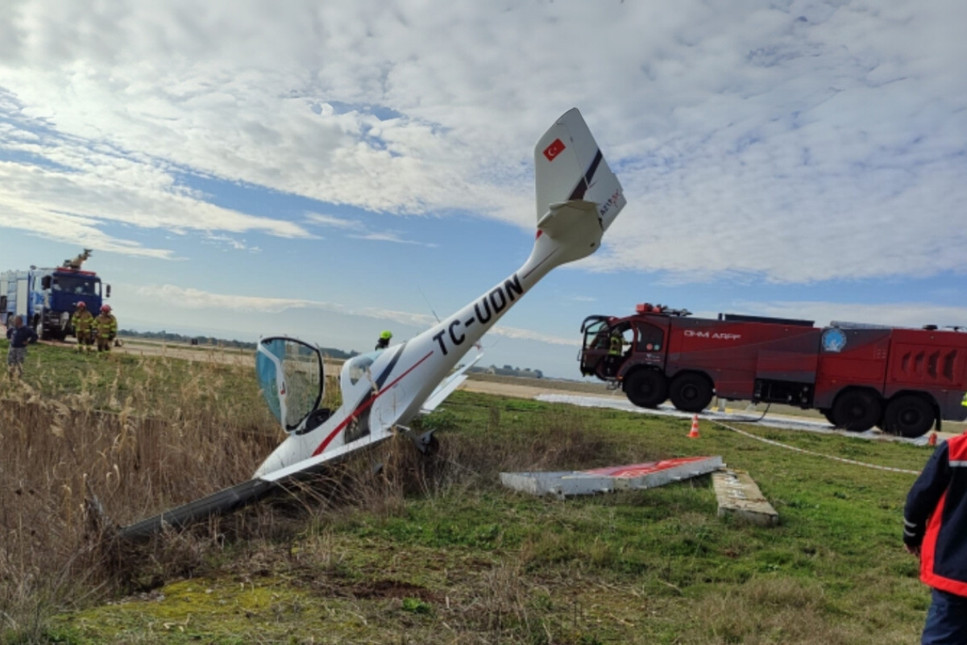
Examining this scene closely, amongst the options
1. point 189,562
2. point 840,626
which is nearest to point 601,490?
point 840,626

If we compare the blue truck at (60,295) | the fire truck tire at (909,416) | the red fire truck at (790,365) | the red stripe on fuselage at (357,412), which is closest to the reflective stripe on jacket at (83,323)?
the blue truck at (60,295)

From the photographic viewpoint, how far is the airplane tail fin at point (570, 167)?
7.06m

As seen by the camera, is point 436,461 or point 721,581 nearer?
point 721,581

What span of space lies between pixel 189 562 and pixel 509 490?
9.81ft

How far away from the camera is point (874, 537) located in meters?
5.83

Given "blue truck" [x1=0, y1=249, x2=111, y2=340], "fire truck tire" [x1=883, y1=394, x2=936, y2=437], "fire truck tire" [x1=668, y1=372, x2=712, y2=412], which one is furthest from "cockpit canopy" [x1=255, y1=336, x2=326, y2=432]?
"blue truck" [x1=0, y1=249, x2=111, y2=340]

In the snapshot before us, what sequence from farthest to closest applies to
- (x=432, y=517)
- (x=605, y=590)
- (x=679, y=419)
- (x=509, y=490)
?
(x=679, y=419), (x=509, y=490), (x=432, y=517), (x=605, y=590)

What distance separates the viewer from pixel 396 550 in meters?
4.91

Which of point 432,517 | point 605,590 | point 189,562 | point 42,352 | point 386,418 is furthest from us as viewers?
point 42,352

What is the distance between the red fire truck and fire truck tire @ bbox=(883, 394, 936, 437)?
0.02 meters

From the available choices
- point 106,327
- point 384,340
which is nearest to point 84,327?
point 106,327

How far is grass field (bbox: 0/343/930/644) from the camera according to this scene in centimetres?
361

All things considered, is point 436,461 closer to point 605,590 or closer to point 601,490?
point 601,490

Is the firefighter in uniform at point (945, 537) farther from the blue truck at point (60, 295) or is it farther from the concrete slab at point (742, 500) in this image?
the blue truck at point (60, 295)
